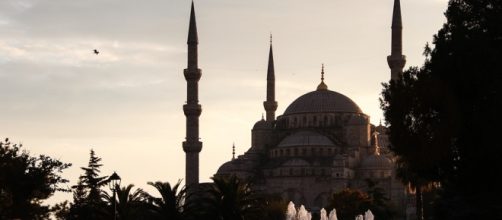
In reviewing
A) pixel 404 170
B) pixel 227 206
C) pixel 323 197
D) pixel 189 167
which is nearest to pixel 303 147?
pixel 323 197

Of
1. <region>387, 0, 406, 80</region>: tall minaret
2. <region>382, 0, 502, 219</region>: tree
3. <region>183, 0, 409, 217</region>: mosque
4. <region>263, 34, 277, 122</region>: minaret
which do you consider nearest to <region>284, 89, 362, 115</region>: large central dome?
<region>183, 0, 409, 217</region>: mosque

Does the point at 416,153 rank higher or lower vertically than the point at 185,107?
lower

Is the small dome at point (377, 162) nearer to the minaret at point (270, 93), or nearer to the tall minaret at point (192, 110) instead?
the minaret at point (270, 93)

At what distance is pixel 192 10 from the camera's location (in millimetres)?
97000

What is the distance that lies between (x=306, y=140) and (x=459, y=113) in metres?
80.1

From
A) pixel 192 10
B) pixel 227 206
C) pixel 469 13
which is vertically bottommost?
pixel 227 206

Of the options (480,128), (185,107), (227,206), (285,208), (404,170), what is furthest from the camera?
(185,107)

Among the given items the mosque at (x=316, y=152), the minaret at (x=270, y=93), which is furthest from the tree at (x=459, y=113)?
the minaret at (x=270, y=93)

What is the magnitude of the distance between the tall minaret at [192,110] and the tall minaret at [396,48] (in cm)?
1560

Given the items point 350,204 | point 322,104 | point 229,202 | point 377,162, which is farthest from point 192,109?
point 229,202

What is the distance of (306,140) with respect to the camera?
4525 inches

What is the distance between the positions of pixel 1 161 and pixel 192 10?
60.0 m

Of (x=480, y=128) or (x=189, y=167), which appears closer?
(x=480, y=128)

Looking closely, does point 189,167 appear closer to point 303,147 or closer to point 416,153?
point 303,147
